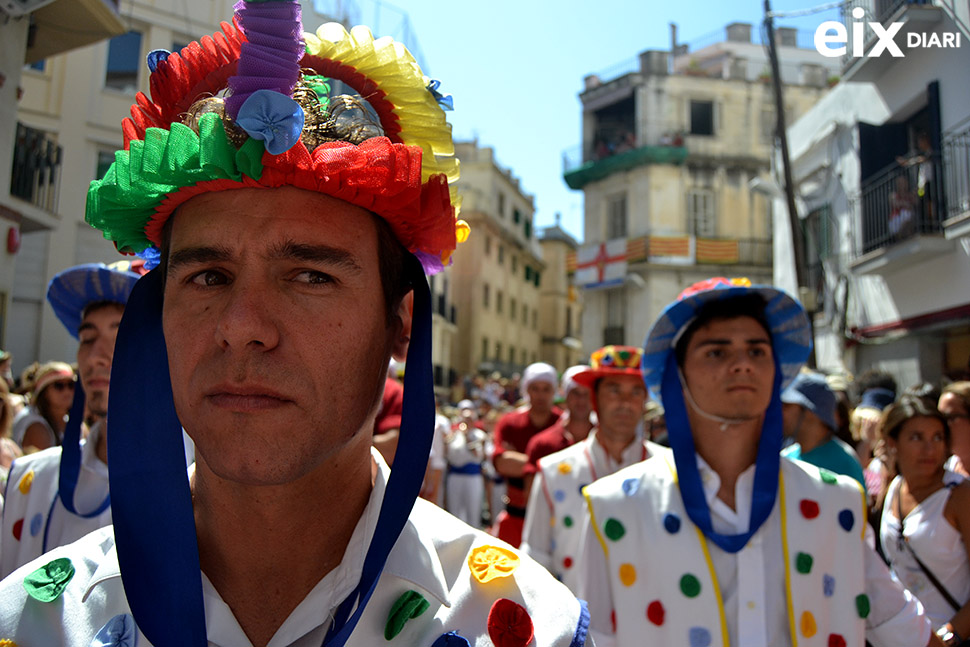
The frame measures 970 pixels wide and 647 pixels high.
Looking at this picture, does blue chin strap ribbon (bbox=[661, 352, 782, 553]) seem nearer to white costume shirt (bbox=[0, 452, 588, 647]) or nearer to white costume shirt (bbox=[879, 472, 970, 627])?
white costume shirt (bbox=[0, 452, 588, 647])

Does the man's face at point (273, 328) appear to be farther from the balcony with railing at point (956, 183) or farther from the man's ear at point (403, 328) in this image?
the balcony with railing at point (956, 183)

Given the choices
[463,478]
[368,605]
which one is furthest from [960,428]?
[463,478]

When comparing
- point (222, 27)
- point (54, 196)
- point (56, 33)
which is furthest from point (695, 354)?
point (54, 196)

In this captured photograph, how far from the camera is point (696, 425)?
304cm

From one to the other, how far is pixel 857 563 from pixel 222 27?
105 inches

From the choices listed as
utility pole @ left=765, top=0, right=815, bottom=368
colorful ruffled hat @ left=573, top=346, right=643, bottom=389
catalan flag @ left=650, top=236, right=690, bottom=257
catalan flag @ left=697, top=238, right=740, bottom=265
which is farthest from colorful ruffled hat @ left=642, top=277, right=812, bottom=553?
catalan flag @ left=697, top=238, right=740, bottom=265

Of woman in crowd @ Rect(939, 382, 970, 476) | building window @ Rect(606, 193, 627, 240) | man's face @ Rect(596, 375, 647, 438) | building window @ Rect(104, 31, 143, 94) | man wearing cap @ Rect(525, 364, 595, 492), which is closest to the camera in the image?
woman in crowd @ Rect(939, 382, 970, 476)

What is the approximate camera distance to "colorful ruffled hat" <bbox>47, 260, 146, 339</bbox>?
10.3ft

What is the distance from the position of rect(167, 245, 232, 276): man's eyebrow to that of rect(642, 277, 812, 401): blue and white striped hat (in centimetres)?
203

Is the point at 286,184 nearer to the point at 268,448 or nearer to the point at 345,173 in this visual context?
the point at 345,173

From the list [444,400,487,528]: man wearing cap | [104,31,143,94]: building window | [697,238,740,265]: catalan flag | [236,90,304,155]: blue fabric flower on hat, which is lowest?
[444,400,487,528]: man wearing cap

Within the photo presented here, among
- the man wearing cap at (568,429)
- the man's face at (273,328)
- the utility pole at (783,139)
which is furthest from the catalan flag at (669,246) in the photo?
the man's face at (273,328)

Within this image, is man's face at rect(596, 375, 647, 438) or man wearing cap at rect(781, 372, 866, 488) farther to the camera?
man's face at rect(596, 375, 647, 438)

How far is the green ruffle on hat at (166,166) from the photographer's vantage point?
149cm
